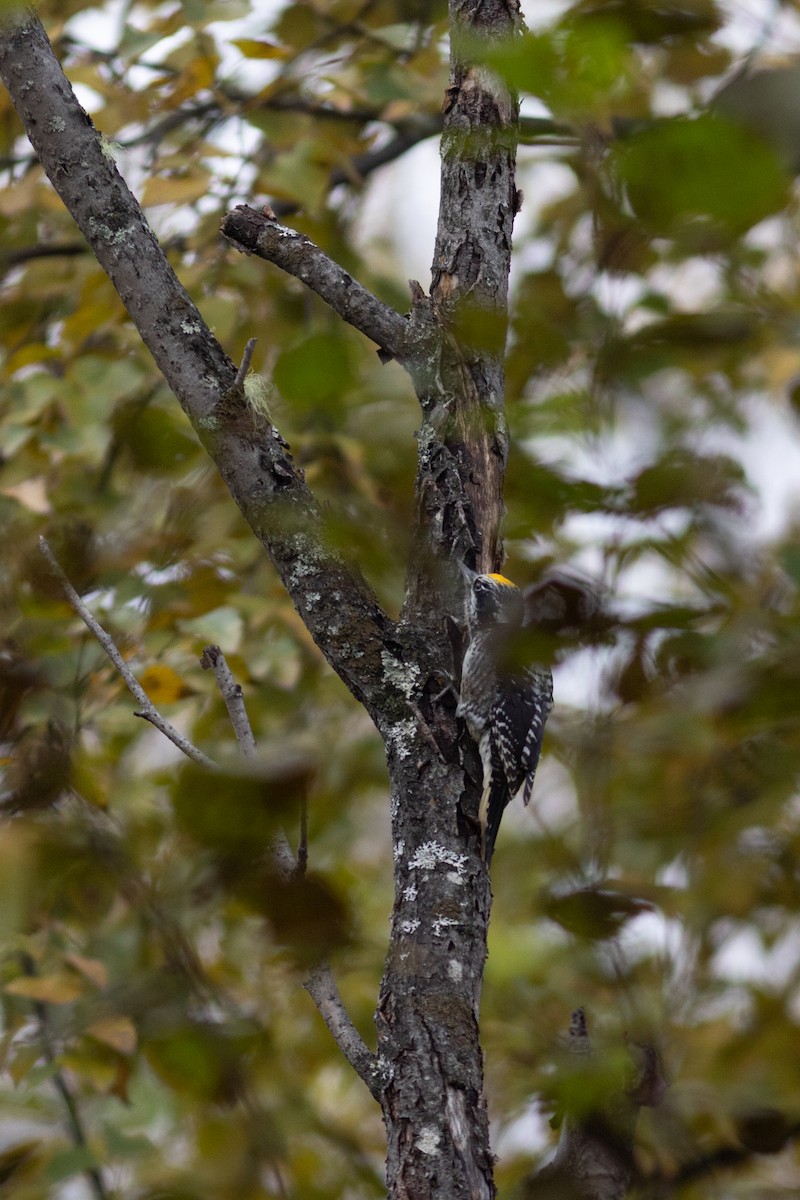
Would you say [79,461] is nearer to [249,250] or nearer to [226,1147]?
[249,250]

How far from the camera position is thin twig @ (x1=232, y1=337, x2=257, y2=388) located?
1.52 metres

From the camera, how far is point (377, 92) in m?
3.69

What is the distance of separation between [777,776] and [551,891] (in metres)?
0.16

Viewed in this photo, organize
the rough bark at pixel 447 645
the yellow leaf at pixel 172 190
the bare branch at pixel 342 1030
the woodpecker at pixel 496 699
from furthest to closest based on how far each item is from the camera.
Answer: the yellow leaf at pixel 172 190
the bare branch at pixel 342 1030
the rough bark at pixel 447 645
the woodpecker at pixel 496 699

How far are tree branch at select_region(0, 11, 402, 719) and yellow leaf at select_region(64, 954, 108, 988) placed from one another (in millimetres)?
1656

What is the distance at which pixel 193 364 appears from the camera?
1.69m

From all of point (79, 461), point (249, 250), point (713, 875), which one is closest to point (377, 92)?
point (79, 461)

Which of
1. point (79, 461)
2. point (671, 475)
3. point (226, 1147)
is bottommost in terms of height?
point (226, 1147)

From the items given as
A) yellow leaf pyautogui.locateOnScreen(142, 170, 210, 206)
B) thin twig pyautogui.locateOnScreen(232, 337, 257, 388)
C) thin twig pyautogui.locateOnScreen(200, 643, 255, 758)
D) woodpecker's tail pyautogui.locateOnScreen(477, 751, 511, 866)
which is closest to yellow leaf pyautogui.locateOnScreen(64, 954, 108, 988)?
woodpecker's tail pyautogui.locateOnScreen(477, 751, 511, 866)

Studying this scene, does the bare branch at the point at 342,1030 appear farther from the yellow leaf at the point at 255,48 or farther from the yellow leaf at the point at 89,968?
the yellow leaf at the point at 255,48

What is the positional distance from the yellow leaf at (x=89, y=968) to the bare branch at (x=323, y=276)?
1.91m

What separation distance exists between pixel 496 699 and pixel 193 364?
2.35 feet

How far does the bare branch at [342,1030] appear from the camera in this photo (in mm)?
1374

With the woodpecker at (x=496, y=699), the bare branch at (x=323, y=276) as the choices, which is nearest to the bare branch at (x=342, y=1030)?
the woodpecker at (x=496, y=699)
